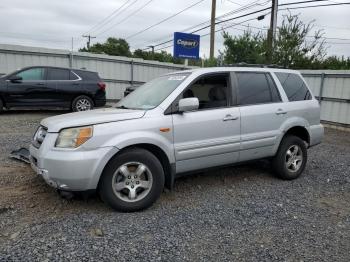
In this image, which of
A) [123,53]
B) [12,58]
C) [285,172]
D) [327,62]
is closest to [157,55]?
[123,53]

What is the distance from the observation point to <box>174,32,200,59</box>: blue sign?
1786 centimetres

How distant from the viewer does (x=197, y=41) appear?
18.5 meters

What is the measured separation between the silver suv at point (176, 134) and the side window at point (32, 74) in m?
7.35

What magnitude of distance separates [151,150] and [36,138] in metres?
1.42

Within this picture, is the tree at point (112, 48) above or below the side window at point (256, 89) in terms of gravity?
above

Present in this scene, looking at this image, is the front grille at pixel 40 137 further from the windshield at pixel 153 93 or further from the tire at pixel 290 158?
the tire at pixel 290 158

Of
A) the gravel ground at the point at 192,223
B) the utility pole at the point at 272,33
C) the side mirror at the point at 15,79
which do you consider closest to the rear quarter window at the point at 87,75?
the side mirror at the point at 15,79

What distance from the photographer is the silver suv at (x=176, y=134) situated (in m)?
3.94

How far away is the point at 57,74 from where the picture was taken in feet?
39.3

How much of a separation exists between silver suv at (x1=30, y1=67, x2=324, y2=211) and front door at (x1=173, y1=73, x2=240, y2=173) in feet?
0.04

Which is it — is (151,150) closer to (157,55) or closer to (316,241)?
(316,241)

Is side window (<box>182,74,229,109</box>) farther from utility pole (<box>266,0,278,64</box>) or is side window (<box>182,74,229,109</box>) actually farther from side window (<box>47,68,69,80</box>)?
utility pole (<box>266,0,278,64</box>)

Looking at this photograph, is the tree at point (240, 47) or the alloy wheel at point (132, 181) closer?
the alloy wheel at point (132, 181)

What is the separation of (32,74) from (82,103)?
1.81 metres
